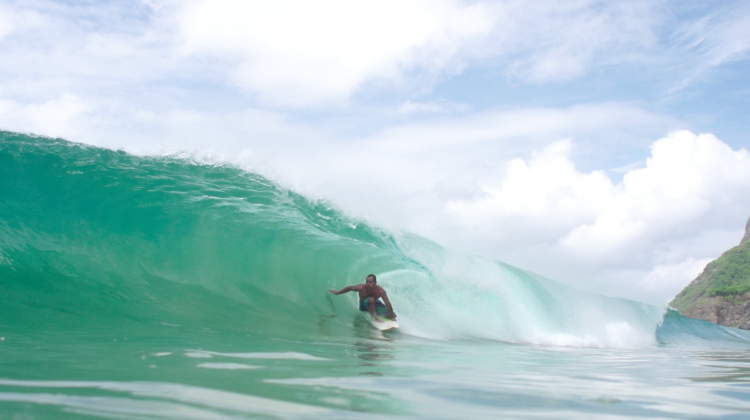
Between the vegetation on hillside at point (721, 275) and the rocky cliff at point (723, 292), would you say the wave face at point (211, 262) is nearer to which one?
the rocky cliff at point (723, 292)

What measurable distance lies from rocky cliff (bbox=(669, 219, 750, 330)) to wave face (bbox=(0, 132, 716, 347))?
4208 cm

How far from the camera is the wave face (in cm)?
691

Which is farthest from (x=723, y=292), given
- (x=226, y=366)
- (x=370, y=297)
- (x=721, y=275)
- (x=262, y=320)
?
(x=226, y=366)

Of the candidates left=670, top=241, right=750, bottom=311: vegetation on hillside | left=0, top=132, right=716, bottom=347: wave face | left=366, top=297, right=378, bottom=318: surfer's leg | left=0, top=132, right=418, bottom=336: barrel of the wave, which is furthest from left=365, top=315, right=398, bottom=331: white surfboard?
left=670, top=241, right=750, bottom=311: vegetation on hillside

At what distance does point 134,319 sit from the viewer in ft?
20.3

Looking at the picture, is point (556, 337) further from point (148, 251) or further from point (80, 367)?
point (80, 367)

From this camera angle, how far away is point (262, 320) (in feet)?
23.1

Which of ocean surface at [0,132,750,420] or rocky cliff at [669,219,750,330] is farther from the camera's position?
rocky cliff at [669,219,750,330]

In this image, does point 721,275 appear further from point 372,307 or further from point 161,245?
point 161,245

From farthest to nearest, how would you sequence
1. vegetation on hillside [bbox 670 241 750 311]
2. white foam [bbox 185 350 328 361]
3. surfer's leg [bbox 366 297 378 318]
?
1. vegetation on hillside [bbox 670 241 750 311]
2. surfer's leg [bbox 366 297 378 318]
3. white foam [bbox 185 350 328 361]

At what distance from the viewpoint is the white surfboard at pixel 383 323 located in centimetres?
784

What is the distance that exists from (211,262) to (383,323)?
307cm

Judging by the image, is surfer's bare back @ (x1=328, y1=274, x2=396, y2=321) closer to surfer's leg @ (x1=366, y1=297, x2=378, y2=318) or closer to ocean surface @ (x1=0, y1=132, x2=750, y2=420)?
surfer's leg @ (x1=366, y1=297, x2=378, y2=318)

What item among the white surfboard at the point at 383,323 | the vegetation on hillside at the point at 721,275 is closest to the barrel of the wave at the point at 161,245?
the white surfboard at the point at 383,323
